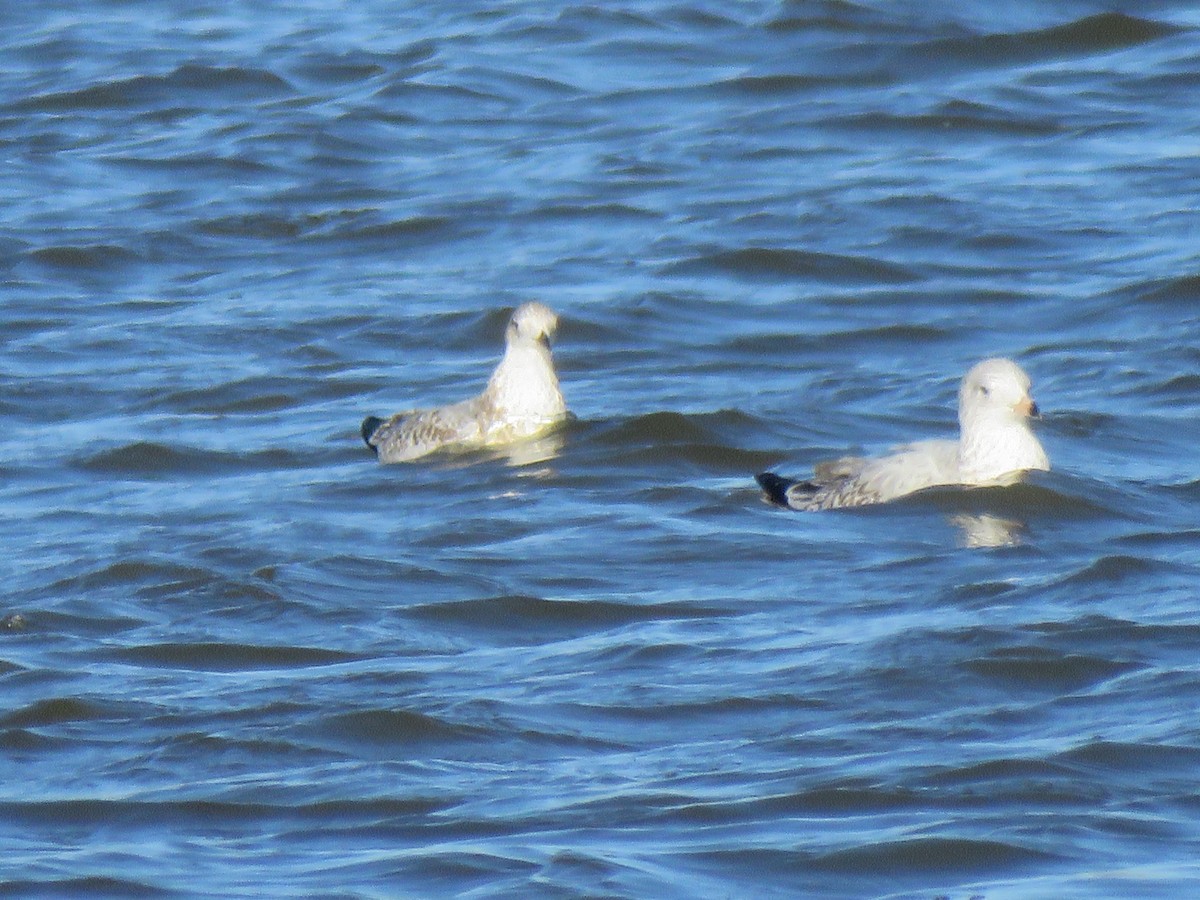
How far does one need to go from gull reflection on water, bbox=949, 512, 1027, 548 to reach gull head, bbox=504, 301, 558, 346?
2.82m

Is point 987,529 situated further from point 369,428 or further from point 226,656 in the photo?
point 369,428

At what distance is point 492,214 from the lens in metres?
18.2


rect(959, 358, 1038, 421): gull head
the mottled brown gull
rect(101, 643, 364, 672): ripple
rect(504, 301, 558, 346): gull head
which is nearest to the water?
rect(101, 643, 364, 672): ripple

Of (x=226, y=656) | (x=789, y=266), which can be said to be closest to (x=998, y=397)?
(x=226, y=656)

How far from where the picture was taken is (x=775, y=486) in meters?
11.5

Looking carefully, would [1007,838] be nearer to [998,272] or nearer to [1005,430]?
[1005,430]

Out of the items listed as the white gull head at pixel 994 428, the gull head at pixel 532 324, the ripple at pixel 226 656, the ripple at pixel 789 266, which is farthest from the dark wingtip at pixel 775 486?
the ripple at pixel 789 266

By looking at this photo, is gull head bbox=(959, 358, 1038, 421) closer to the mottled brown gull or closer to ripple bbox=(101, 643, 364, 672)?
the mottled brown gull

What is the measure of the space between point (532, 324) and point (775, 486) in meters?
1.98

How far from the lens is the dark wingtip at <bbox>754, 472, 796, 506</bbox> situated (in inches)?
450

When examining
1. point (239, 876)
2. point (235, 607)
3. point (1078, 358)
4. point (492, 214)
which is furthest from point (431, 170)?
point (239, 876)

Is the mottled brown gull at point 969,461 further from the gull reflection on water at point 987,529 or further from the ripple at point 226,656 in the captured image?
the ripple at point 226,656

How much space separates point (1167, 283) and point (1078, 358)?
4.91 ft

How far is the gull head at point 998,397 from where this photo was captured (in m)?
11.2
